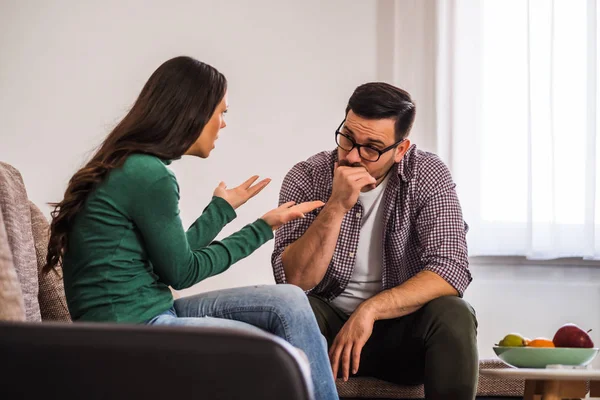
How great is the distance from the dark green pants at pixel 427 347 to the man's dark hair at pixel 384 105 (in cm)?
53

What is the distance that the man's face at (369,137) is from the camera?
214 centimetres

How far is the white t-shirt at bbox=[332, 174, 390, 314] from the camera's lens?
2180 mm

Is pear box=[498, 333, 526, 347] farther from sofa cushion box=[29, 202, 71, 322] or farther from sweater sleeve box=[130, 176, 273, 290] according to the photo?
sofa cushion box=[29, 202, 71, 322]

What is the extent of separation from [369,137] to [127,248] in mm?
Answer: 909

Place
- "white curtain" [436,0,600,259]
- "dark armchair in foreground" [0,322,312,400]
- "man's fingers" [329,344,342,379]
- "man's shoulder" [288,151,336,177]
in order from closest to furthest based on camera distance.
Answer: "dark armchair in foreground" [0,322,312,400]
"man's fingers" [329,344,342,379]
"man's shoulder" [288,151,336,177]
"white curtain" [436,0,600,259]

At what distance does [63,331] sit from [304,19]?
9.63 feet

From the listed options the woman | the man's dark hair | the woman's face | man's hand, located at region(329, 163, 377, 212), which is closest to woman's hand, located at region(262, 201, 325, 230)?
the woman

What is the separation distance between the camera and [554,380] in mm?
1596

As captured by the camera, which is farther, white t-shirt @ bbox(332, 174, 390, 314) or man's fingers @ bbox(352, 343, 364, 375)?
white t-shirt @ bbox(332, 174, 390, 314)

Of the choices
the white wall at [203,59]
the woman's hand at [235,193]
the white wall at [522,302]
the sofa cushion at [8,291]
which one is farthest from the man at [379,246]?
the white wall at [522,302]

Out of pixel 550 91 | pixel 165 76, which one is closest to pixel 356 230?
pixel 165 76

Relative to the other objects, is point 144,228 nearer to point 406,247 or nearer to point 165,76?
point 165,76

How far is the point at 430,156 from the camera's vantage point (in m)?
2.26

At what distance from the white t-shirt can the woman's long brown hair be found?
0.71 metres
